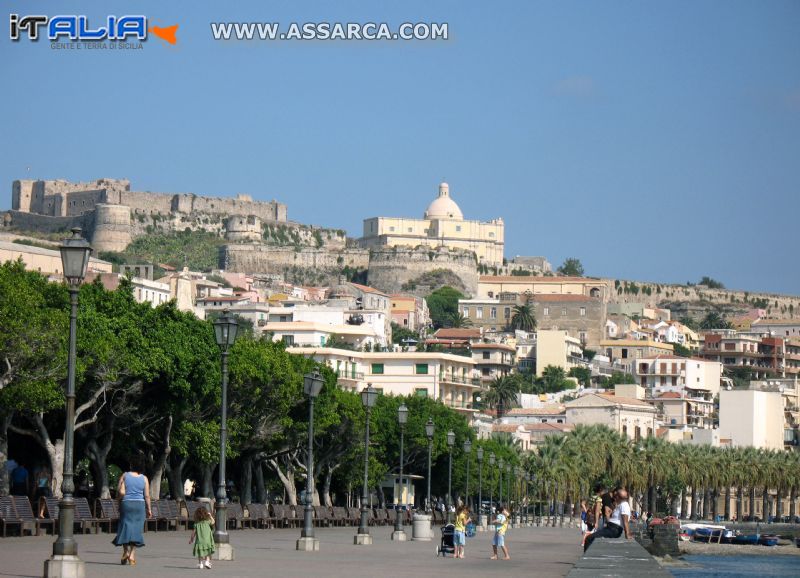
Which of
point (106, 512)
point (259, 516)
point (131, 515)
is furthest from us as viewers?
point (259, 516)

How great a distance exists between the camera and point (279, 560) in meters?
27.6

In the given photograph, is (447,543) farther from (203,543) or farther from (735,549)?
(735,549)

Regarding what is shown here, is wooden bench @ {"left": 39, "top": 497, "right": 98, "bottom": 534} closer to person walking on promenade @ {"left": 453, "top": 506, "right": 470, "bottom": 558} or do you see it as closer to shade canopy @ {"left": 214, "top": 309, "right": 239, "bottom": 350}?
shade canopy @ {"left": 214, "top": 309, "right": 239, "bottom": 350}

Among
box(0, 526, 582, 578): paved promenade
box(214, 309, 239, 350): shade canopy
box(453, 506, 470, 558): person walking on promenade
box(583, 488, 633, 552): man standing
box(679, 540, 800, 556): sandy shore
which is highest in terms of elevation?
box(214, 309, 239, 350): shade canopy

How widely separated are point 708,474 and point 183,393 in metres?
79.2

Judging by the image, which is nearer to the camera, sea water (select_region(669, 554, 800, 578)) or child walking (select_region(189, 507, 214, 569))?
child walking (select_region(189, 507, 214, 569))

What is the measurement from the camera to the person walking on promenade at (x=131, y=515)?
77.9ft

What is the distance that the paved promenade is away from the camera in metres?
23.4

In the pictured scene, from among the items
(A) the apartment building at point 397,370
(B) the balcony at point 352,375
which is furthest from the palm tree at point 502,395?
(B) the balcony at point 352,375

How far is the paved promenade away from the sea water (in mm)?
28577

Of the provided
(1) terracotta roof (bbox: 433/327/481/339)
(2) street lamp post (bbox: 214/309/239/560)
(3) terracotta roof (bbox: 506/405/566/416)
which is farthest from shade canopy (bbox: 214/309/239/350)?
(1) terracotta roof (bbox: 433/327/481/339)

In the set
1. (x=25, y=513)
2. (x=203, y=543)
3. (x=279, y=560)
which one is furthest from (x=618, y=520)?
(x=25, y=513)

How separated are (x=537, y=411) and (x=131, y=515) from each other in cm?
12344

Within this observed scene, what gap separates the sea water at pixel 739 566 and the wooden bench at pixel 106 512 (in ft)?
98.0
